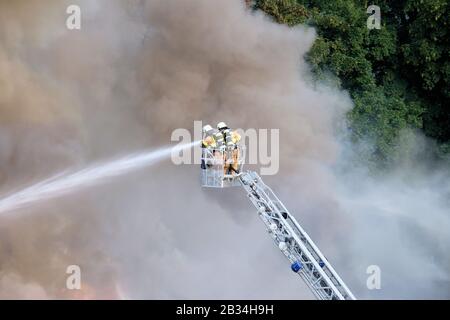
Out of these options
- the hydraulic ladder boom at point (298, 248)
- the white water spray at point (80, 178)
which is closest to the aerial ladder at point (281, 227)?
the hydraulic ladder boom at point (298, 248)

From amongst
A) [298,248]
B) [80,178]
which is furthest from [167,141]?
[298,248]

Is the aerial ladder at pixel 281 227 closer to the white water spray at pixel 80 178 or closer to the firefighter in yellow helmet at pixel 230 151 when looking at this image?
the firefighter in yellow helmet at pixel 230 151

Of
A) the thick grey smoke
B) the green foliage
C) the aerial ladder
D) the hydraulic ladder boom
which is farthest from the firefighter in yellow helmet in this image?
the green foliage

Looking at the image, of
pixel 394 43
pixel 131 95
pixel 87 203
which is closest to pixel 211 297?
pixel 87 203

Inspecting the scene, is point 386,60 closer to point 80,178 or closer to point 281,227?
point 80,178

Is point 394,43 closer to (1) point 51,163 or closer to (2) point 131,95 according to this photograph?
(2) point 131,95
